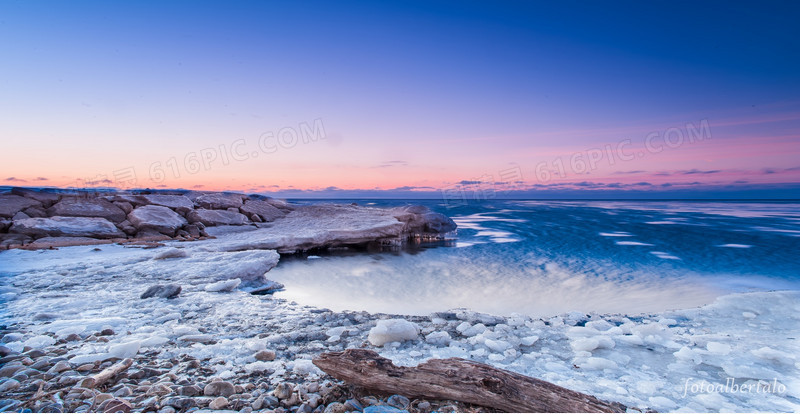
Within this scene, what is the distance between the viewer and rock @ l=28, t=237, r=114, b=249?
7.26 metres

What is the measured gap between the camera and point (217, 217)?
11.3 meters

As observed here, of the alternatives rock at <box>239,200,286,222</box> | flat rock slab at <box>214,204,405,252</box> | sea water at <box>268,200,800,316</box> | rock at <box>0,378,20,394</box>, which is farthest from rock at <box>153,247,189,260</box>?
rock at <box>239,200,286,222</box>

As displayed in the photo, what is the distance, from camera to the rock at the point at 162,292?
4430 mm

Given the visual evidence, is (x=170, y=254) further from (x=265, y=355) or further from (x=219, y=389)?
(x=219, y=389)

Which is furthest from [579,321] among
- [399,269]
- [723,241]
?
[723,241]

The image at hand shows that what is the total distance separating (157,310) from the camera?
3.91m

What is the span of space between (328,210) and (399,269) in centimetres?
558

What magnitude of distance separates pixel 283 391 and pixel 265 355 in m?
0.69

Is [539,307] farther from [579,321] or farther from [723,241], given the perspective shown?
[723,241]

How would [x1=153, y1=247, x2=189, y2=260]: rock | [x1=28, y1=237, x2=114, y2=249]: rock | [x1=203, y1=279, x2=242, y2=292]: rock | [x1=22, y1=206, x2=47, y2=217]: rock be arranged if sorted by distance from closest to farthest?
[x1=203, y1=279, x2=242, y2=292]: rock → [x1=153, y1=247, x2=189, y2=260]: rock → [x1=28, y1=237, x2=114, y2=249]: rock → [x1=22, y1=206, x2=47, y2=217]: rock

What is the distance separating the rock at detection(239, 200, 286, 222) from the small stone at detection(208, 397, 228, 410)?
1125 cm

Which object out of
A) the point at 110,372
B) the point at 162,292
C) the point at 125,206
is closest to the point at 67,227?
the point at 125,206

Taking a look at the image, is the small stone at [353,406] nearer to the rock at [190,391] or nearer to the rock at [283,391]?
the rock at [283,391]

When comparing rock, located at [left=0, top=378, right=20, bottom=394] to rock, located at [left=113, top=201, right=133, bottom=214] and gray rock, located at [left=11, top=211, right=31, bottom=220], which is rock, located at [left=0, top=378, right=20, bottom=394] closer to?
gray rock, located at [left=11, top=211, right=31, bottom=220]
